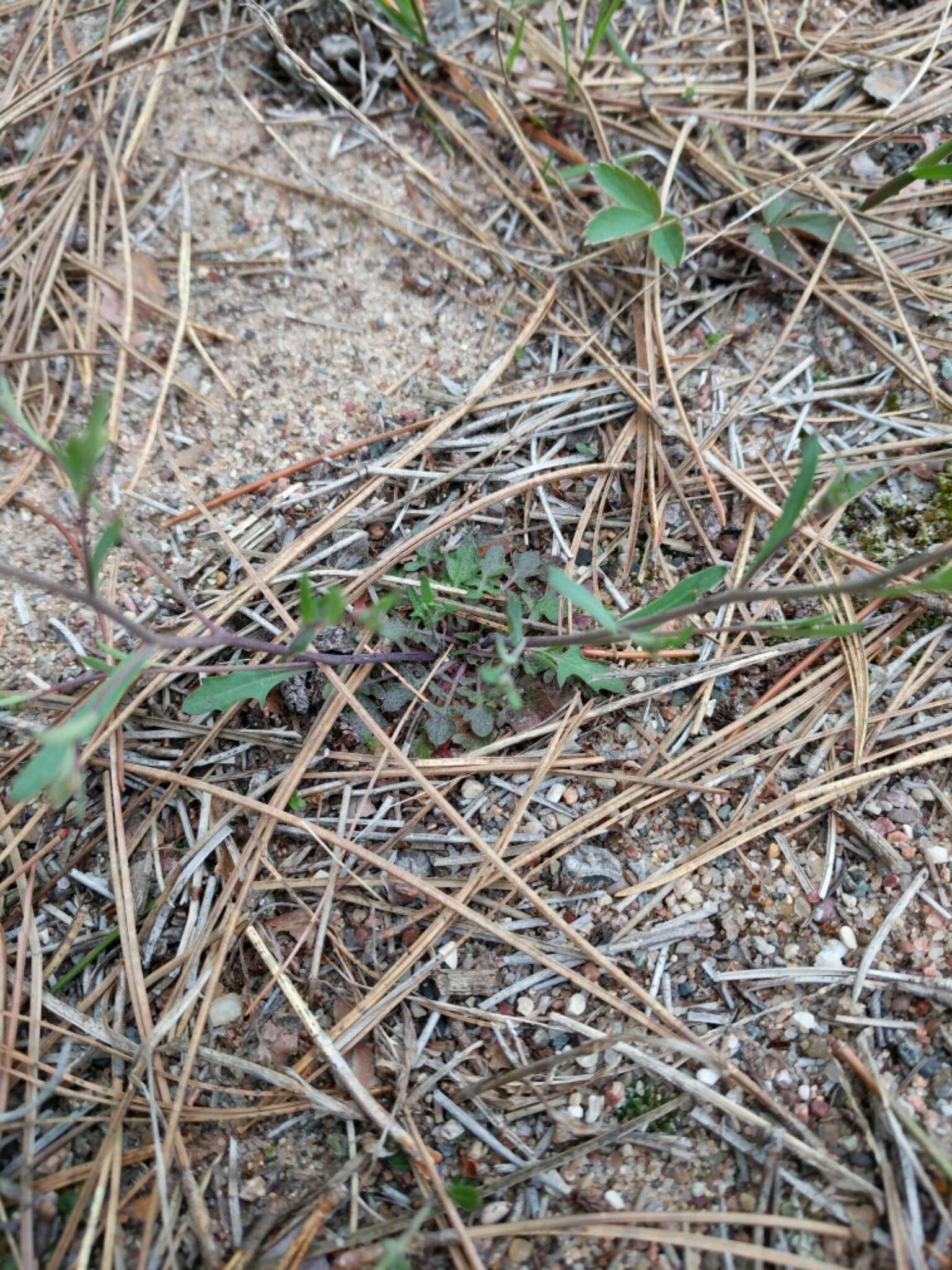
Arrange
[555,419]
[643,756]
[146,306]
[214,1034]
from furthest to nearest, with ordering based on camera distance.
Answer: [146,306] < [555,419] < [643,756] < [214,1034]

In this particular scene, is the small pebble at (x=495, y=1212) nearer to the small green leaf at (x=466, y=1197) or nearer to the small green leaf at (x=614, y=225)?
the small green leaf at (x=466, y=1197)

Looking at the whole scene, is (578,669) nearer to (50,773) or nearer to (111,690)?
(111,690)

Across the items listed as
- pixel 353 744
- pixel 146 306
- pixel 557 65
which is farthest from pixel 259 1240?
pixel 557 65

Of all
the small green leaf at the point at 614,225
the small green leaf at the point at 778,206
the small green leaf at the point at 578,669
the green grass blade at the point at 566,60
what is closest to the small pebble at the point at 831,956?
the small green leaf at the point at 578,669

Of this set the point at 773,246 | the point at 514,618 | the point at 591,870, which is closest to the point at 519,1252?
the point at 591,870

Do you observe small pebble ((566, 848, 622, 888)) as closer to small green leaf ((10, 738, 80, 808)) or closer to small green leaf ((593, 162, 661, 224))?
small green leaf ((10, 738, 80, 808))

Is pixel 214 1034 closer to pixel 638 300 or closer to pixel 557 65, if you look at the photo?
pixel 638 300

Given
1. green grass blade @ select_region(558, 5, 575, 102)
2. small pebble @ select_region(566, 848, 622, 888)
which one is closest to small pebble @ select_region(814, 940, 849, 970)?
small pebble @ select_region(566, 848, 622, 888)
